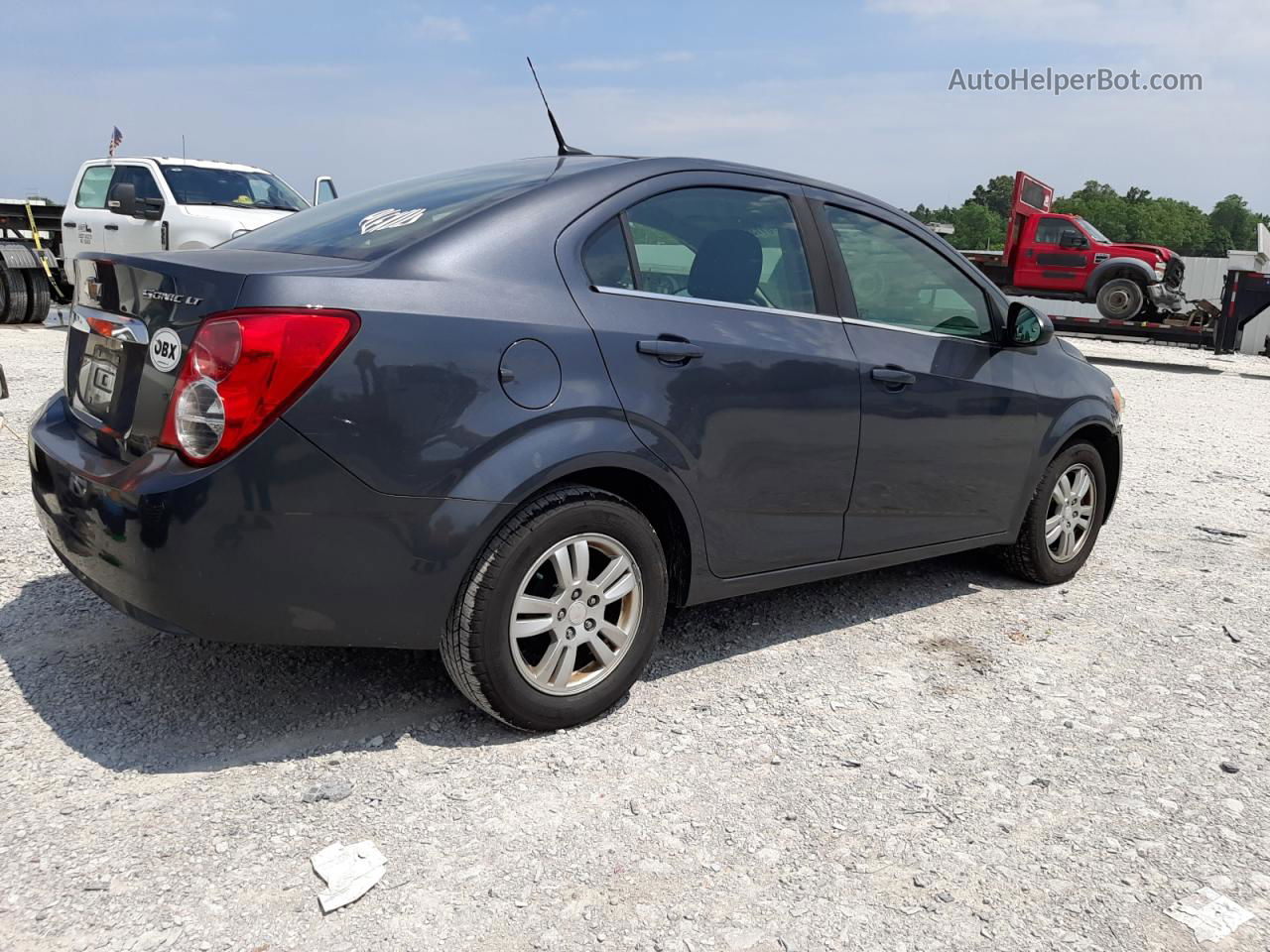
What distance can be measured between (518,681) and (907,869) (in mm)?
1135

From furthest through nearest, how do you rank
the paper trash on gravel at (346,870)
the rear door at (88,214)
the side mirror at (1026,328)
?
the rear door at (88,214)
the side mirror at (1026,328)
the paper trash on gravel at (346,870)

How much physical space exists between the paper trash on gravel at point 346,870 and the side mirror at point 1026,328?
10.4ft

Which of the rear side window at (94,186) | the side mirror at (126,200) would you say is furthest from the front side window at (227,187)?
the side mirror at (126,200)

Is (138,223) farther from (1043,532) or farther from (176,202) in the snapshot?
(1043,532)

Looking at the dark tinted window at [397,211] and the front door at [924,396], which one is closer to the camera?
the dark tinted window at [397,211]

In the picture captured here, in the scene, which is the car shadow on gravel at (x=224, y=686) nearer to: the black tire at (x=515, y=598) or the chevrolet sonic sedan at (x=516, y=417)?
the black tire at (x=515, y=598)

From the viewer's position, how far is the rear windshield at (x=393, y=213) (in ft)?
10.3

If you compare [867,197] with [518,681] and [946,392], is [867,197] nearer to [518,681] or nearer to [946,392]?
[946,392]

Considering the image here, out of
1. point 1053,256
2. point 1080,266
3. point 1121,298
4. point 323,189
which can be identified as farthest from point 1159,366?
point 323,189

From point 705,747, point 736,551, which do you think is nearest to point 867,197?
point 736,551

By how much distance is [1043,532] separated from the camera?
4.80 metres

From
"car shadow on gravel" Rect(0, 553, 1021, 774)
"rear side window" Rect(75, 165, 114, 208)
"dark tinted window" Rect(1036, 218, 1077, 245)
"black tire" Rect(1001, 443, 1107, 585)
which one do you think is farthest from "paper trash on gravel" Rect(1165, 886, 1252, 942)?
"dark tinted window" Rect(1036, 218, 1077, 245)

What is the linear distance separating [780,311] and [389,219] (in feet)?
4.24

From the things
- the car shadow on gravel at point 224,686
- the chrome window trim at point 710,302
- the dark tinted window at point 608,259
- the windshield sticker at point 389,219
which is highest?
the windshield sticker at point 389,219
